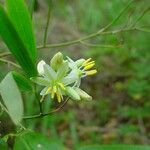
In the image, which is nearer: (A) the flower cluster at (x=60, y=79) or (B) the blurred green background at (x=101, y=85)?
(A) the flower cluster at (x=60, y=79)

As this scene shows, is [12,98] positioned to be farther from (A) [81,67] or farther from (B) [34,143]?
(A) [81,67]

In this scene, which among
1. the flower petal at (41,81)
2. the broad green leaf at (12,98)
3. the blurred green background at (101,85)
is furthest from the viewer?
the blurred green background at (101,85)

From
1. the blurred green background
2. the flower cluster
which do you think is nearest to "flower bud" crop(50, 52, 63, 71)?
the flower cluster

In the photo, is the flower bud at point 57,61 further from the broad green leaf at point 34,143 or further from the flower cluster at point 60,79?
the broad green leaf at point 34,143

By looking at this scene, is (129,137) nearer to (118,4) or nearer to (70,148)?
(70,148)

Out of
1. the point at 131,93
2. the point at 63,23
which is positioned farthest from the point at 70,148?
the point at 63,23

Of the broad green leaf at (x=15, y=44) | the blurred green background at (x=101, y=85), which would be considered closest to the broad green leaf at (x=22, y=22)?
the broad green leaf at (x=15, y=44)
